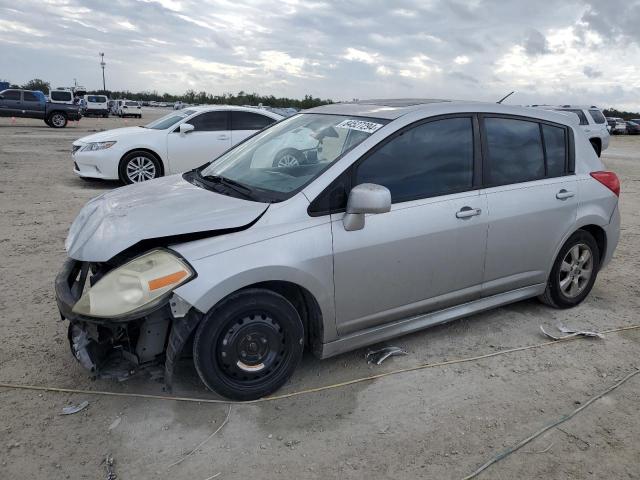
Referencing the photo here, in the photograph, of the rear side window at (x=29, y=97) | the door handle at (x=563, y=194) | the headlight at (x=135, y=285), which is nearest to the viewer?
the headlight at (x=135, y=285)

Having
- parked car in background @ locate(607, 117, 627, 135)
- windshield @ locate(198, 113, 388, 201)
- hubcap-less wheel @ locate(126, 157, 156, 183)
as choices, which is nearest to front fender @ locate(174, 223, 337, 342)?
windshield @ locate(198, 113, 388, 201)

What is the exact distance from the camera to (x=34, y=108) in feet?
89.7

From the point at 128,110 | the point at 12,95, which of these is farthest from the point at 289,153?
the point at 128,110

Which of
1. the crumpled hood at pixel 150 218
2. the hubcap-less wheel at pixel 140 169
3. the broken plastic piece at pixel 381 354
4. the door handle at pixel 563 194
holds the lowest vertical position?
the broken plastic piece at pixel 381 354

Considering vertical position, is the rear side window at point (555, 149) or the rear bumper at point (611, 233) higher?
the rear side window at point (555, 149)

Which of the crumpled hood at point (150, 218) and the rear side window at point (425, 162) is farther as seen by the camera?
the rear side window at point (425, 162)

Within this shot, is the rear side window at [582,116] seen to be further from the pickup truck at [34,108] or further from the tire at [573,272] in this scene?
the pickup truck at [34,108]

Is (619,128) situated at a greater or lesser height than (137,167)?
greater

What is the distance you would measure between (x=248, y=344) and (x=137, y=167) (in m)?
7.30

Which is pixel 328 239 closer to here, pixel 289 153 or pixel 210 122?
pixel 289 153

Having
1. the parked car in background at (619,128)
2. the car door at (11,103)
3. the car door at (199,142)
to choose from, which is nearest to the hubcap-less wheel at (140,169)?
the car door at (199,142)

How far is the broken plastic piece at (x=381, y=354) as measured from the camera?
3631 millimetres

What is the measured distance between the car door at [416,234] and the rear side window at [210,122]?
6.98m

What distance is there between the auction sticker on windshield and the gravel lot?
5.02 ft
